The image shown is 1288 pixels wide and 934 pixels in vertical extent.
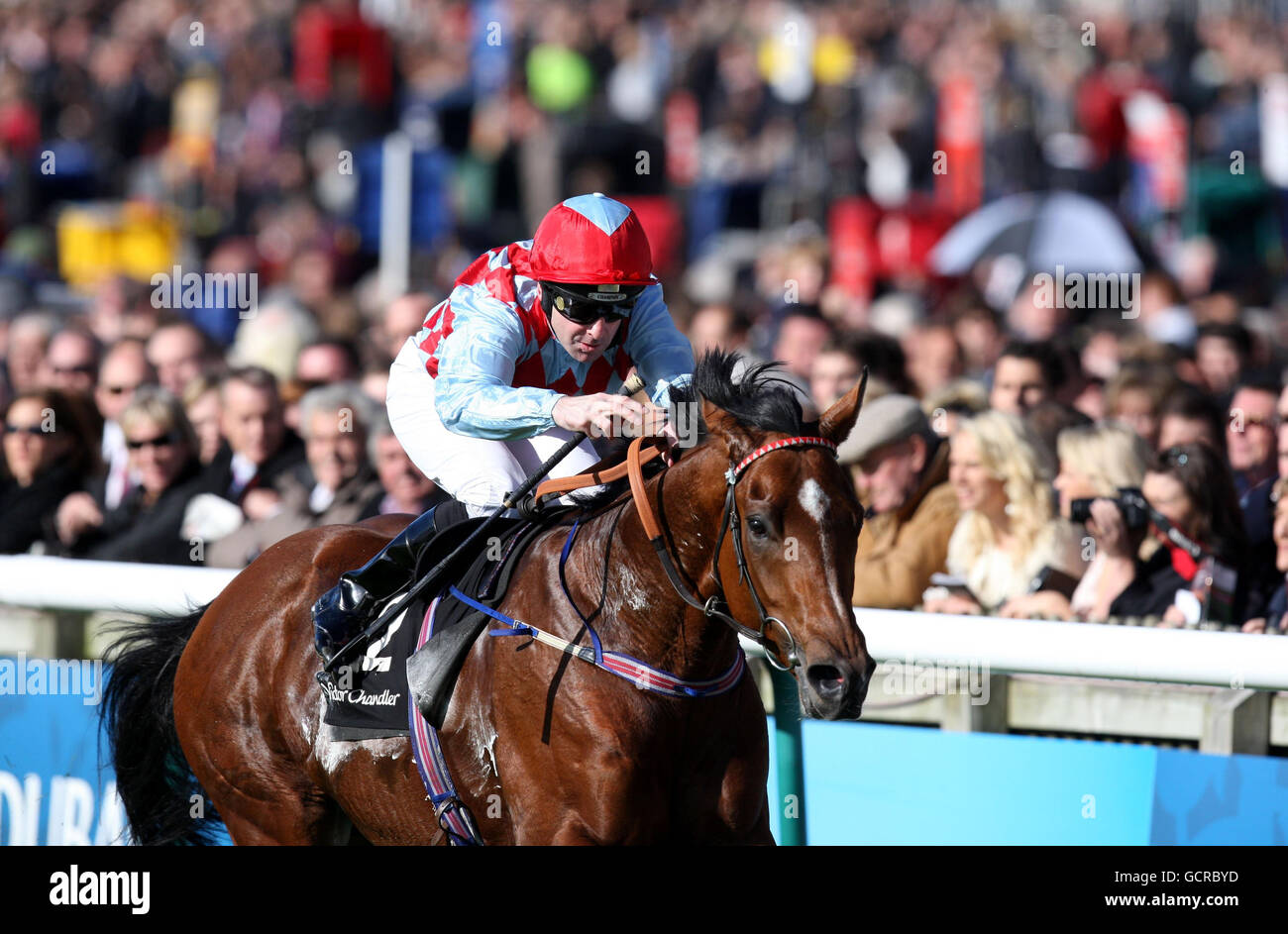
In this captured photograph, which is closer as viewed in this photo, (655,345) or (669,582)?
(669,582)

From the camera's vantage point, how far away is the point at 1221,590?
5.25m

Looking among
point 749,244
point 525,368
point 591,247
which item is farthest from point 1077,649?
point 749,244

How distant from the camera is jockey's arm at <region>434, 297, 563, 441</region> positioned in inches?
151

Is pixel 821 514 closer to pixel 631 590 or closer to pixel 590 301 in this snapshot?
pixel 631 590

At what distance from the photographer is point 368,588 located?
425 centimetres

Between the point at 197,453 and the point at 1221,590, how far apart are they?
13.7ft

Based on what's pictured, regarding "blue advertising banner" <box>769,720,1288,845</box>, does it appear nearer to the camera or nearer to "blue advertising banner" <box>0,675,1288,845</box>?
"blue advertising banner" <box>0,675,1288,845</box>

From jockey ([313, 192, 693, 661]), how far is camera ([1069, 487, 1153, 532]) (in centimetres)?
168

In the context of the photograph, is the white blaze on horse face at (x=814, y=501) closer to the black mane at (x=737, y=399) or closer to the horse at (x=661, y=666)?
the horse at (x=661, y=666)

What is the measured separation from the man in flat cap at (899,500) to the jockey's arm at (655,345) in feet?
5.74

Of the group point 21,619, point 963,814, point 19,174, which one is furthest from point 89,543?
point 19,174

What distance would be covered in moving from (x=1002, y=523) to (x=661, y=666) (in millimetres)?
2323

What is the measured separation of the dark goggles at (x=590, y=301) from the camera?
159 inches

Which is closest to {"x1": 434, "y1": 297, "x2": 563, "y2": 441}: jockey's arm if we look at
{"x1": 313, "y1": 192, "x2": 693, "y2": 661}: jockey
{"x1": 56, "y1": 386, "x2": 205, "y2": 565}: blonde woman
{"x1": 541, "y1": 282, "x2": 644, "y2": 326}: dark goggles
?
{"x1": 313, "y1": 192, "x2": 693, "y2": 661}: jockey
